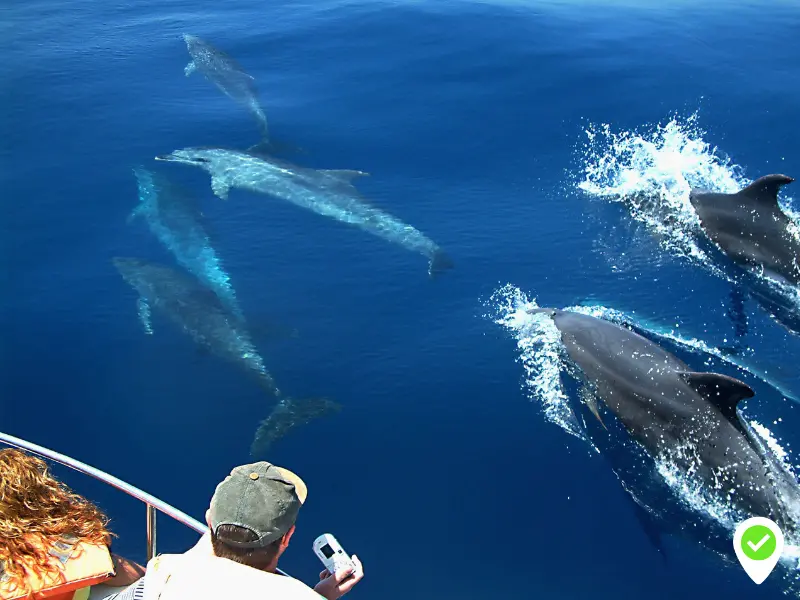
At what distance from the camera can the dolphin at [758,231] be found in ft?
52.1

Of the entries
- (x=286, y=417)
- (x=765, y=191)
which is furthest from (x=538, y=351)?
(x=765, y=191)

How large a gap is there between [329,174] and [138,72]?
9.82 m

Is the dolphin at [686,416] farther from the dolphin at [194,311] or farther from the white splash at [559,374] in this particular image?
the dolphin at [194,311]

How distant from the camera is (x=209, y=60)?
24.8 metres

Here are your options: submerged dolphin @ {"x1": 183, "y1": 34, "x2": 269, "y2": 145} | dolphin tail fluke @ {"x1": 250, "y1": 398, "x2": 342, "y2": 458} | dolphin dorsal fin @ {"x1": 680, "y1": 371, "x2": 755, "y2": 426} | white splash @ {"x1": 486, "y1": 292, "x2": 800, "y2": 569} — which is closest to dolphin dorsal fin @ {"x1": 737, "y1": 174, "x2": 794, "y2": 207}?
white splash @ {"x1": 486, "y1": 292, "x2": 800, "y2": 569}

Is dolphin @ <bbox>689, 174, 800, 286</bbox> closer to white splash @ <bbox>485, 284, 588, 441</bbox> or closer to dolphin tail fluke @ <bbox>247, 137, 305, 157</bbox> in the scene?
white splash @ <bbox>485, 284, 588, 441</bbox>

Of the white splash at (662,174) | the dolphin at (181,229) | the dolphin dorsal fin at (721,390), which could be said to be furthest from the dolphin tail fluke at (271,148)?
the dolphin dorsal fin at (721,390)

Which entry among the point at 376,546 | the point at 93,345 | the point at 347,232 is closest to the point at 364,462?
the point at 376,546

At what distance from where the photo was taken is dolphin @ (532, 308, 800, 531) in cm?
1074

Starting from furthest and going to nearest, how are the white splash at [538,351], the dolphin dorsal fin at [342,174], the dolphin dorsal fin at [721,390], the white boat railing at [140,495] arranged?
the dolphin dorsal fin at [342,174], the white splash at [538,351], the dolphin dorsal fin at [721,390], the white boat railing at [140,495]

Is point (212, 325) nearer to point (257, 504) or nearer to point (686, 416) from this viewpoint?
point (686, 416)

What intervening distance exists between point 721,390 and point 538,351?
3318mm

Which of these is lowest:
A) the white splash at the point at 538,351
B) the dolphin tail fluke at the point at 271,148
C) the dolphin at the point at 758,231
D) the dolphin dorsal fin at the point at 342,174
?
the white splash at the point at 538,351

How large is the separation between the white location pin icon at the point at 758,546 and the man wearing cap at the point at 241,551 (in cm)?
714
